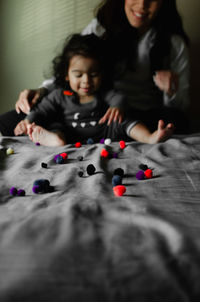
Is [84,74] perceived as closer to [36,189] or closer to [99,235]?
[36,189]

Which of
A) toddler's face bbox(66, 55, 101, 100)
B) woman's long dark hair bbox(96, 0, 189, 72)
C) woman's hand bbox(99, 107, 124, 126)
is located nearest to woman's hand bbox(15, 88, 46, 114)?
toddler's face bbox(66, 55, 101, 100)

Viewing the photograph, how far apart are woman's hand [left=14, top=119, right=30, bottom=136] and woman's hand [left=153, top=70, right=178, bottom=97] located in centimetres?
76

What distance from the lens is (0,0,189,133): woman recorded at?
146 cm

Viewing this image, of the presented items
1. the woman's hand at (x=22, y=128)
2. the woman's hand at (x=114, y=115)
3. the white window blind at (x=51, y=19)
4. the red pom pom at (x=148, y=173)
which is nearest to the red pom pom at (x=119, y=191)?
the red pom pom at (x=148, y=173)

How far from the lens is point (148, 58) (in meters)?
1.62

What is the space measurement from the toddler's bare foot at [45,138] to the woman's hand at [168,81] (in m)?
0.69

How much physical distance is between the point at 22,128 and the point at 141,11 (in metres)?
0.88

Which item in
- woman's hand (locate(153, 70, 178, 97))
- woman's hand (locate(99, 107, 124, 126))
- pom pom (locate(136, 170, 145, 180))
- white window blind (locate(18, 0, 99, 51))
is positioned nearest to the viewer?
pom pom (locate(136, 170, 145, 180))

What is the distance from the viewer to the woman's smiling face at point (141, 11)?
4.55ft

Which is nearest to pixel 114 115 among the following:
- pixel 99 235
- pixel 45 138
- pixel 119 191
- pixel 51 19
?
pixel 45 138

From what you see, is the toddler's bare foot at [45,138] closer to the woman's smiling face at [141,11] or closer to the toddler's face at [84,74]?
the toddler's face at [84,74]

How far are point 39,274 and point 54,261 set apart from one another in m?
0.03

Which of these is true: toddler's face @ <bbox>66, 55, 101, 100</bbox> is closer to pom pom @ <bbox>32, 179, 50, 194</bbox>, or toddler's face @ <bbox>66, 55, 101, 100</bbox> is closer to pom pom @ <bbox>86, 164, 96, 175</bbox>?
pom pom @ <bbox>86, 164, 96, 175</bbox>

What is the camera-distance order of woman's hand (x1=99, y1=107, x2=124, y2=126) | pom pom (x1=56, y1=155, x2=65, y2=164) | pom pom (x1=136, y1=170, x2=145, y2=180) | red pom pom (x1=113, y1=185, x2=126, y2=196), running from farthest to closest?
woman's hand (x1=99, y1=107, x2=124, y2=126), pom pom (x1=56, y1=155, x2=65, y2=164), pom pom (x1=136, y1=170, x2=145, y2=180), red pom pom (x1=113, y1=185, x2=126, y2=196)
